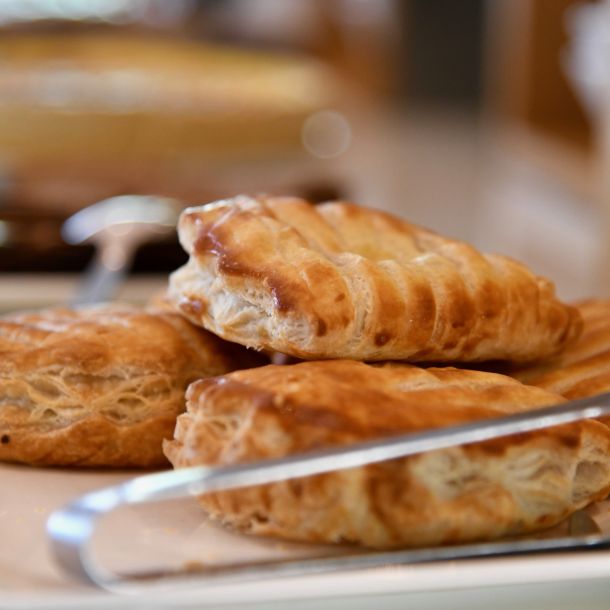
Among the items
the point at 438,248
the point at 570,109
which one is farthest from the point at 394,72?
the point at 438,248

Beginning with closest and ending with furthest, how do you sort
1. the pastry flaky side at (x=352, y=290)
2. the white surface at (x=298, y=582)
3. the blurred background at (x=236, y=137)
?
the white surface at (x=298, y=582) < the pastry flaky side at (x=352, y=290) < the blurred background at (x=236, y=137)

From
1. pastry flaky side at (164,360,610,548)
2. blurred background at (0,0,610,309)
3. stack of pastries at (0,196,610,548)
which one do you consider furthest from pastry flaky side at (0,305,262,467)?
blurred background at (0,0,610,309)


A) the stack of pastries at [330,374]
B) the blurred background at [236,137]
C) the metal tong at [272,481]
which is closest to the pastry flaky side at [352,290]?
the stack of pastries at [330,374]

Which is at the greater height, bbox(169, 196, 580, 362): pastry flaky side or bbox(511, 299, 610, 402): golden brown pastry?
bbox(169, 196, 580, 362): pastry flaky side

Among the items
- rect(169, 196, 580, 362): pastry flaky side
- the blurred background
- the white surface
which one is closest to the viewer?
the white surface

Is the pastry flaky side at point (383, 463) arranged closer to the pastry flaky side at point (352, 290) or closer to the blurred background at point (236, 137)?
the pastry flaky side at point (352, 290)

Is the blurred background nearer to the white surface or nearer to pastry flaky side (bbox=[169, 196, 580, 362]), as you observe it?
pastry flaky side (bbox=[169, 196, 580, 362])

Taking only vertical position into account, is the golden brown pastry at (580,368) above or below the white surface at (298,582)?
above
